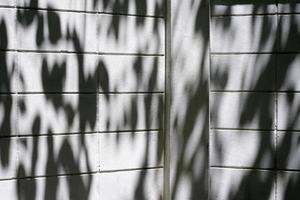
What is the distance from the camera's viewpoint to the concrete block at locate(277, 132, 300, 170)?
505 cm

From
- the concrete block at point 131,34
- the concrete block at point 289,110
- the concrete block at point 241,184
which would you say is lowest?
the concrete block at point 241,184

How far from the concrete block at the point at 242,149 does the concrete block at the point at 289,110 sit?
176 mm

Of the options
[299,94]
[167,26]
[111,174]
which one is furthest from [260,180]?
[167,26]

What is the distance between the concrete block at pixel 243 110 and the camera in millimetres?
5105

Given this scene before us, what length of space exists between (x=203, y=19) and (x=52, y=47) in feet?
5.15

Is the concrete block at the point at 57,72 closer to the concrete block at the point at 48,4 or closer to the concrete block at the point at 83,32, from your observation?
the concrete block at the point at 83,32

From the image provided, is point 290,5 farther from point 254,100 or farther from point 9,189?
point 9,189

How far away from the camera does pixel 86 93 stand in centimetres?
484

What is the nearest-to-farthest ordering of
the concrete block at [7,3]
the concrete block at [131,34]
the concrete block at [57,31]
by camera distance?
1. the concrete block at [7,3]
2. the concrete block at [57,31]
3. the concrete block at [131,34]

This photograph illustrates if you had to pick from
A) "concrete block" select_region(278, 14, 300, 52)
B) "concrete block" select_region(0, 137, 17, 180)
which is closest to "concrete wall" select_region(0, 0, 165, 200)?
"concrete block" select_region(0, 137, 17, 180)

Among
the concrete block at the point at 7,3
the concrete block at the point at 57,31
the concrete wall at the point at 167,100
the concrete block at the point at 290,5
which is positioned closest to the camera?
the concrete block at the point at 7,3

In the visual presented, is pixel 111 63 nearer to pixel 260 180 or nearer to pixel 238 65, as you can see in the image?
pixel 238 65

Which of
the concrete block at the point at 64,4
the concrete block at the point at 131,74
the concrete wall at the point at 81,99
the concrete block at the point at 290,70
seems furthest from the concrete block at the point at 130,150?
the concrete block at the point at 290,70

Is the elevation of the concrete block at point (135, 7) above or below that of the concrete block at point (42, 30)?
above
